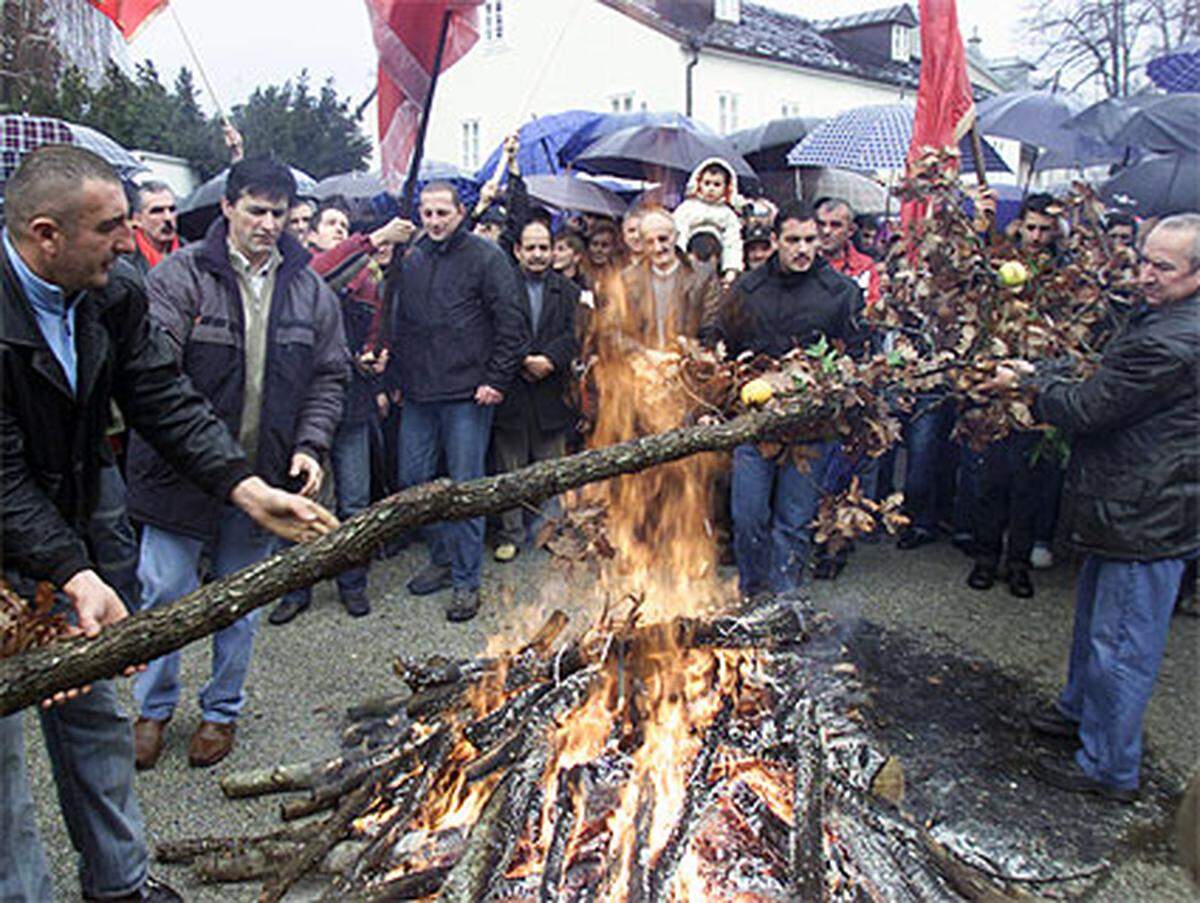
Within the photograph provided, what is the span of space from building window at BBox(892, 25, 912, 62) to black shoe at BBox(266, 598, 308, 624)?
31325mm

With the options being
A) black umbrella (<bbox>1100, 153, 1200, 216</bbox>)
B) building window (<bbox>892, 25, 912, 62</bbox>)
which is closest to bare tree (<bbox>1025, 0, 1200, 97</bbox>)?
building window (<bbox>892, 25, 912, 62</bbox>)

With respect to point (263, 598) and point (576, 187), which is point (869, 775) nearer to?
point (263, 598)

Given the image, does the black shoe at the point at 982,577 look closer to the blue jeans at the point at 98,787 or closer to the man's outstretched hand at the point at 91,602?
the blue jeans at the point at 98,787

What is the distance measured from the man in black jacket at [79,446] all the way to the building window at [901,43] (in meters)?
32.9

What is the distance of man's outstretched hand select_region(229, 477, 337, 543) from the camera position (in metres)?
3.12

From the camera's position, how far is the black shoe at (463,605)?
5967 millimetres

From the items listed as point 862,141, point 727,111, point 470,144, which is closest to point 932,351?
point 862,141

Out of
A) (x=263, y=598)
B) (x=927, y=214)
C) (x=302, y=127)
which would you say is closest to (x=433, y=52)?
(x=927, y=214)

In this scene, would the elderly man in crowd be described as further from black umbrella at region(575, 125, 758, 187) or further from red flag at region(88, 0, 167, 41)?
black umbrella at region(575, 125, 758, 187)

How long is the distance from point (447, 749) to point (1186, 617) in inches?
204

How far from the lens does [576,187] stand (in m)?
9.06

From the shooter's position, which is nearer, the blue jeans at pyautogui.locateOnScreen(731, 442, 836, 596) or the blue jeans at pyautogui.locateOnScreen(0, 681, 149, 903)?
the blue jeans at pyautogui.locateOnScreen(0, 681, 149, 903)

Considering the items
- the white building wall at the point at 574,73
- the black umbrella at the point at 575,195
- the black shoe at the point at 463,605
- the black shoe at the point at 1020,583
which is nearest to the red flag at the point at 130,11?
the black shoe at the point at 463,605

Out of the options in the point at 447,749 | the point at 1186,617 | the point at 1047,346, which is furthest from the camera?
the point at 1186,617
